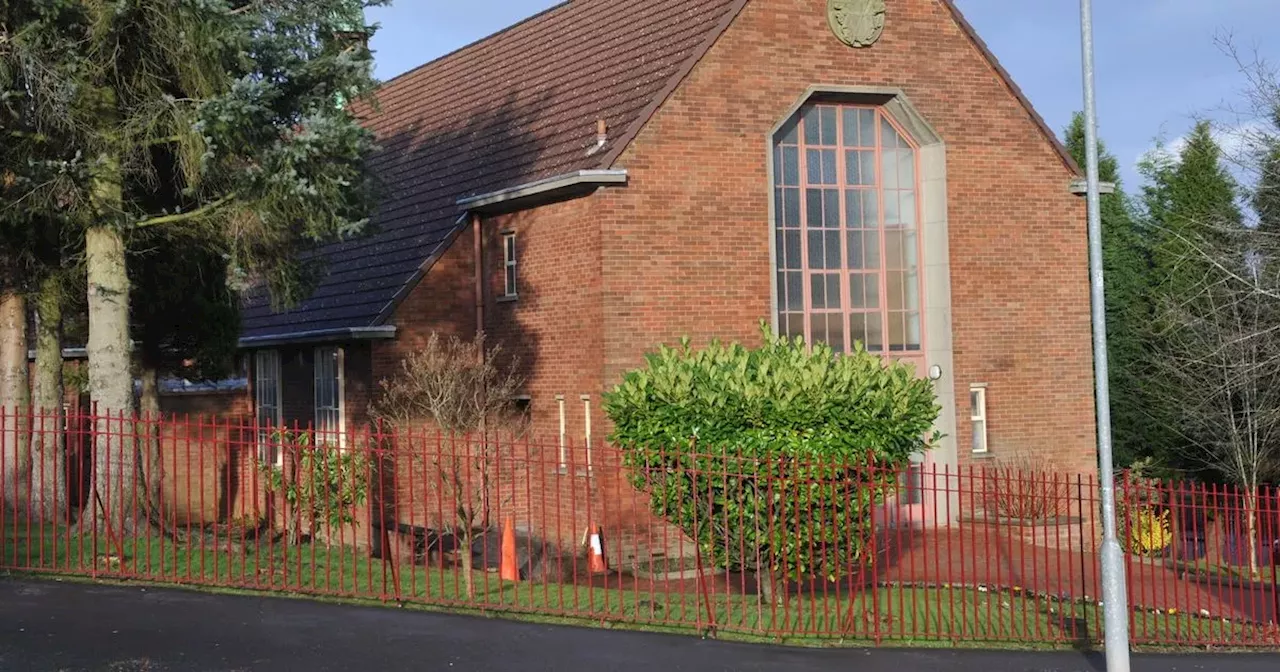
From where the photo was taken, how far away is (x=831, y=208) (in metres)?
22.1

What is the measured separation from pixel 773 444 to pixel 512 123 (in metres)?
11.4

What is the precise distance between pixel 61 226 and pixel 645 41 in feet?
31.3

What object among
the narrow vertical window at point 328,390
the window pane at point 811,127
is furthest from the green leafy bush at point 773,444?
the narrow vertical window at point 328,390

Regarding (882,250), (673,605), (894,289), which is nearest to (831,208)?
(882,250)

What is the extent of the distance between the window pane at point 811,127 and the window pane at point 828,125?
98mm

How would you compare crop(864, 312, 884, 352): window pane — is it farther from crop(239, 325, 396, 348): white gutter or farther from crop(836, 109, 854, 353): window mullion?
crop(239, 325, 396, 348): white gutter

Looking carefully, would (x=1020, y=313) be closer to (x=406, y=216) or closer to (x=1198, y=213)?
(x=406, y=216)

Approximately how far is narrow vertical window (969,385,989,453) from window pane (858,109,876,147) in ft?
13.9

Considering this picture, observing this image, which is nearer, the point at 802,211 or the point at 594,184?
the point at 594,184

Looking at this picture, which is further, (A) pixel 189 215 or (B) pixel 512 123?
(B) pixel 512 123

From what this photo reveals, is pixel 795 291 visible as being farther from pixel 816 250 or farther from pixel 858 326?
pixel 858 326

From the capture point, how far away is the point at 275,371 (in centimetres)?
2636

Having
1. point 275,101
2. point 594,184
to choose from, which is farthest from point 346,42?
point 594,184

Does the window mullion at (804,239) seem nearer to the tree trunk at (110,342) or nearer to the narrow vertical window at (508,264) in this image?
the narrow vertical window at (508,264)
